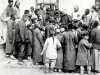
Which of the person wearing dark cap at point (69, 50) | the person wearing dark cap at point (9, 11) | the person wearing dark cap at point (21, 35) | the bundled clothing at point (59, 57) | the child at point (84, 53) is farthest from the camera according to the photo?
the person wearing dark cap at point (9, 11)

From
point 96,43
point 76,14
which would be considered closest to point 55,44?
point 96,43

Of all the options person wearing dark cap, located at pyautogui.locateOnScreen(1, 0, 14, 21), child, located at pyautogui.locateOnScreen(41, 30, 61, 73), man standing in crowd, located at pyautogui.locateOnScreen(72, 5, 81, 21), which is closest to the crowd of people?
child, located at pyautogui.locateOnScreen(41, 30, 61, 73)

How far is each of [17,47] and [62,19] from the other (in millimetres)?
2641

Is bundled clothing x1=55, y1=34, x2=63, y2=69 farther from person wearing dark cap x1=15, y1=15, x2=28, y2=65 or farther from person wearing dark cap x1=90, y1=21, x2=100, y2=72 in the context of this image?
person wearing dark cap x1=15, y1=15, x2=28, y2=65

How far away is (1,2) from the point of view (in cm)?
1269

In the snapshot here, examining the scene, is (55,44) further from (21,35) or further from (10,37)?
(10,37)

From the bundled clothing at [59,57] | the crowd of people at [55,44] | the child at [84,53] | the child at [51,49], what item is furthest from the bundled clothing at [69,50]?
the child at [51,49]

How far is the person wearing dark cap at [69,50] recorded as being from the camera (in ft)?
28.9

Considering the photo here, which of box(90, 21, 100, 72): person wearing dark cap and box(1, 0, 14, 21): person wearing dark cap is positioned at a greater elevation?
box(1, 0, 14, 21): person wearing dark cap

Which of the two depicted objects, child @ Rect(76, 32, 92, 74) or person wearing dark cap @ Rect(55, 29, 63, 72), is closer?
child @ Rect(76, 32, 92, 74)

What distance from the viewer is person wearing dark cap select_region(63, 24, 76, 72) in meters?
8.80

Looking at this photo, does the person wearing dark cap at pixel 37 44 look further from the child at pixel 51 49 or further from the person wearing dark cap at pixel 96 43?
the person wearing dark cap at pixel 96 43

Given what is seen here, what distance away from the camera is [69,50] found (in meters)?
8.85

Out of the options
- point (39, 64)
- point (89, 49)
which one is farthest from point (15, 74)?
point (89, 49)
